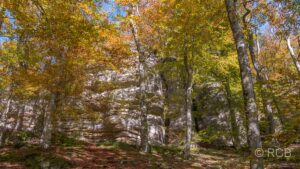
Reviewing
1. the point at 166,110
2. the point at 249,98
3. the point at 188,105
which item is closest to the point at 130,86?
the point at 166,110

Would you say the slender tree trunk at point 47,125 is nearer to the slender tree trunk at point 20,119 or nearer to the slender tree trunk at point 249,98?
the slender tree trunk at point 20,119

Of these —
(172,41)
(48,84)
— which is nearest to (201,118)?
(172,41)

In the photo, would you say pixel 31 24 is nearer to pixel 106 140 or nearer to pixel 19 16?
pixel 19 16

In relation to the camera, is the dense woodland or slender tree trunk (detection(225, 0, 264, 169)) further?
the dense woodland

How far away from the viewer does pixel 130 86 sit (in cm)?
1984

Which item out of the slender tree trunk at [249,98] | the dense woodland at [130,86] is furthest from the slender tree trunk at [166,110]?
the slender tree trunk at [249,98]

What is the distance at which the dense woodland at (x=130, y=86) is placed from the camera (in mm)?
8305

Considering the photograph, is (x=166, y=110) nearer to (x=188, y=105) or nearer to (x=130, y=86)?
(x=130, y=86)

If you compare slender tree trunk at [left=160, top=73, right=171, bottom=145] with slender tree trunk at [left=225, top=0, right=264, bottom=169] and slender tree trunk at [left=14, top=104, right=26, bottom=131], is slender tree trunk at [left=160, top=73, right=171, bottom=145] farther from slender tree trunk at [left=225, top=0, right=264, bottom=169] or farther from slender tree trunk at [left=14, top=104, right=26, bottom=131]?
slender tree trunk at [left=225, top=0, right=264, bottom=169]

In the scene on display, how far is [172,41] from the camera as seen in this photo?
13.8 m

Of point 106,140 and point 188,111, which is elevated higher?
point 188,111

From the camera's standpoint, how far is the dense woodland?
8.30m

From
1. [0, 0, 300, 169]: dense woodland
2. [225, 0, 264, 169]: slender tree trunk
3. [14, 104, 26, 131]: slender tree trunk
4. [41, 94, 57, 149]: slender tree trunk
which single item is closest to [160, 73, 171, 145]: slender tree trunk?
[0, 0, 300, 169]: dense woodland

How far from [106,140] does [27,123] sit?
5981 millimetres
